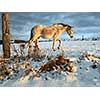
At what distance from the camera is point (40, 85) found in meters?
2.13

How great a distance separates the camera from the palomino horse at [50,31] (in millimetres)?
2146

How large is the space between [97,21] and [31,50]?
1.85 ft

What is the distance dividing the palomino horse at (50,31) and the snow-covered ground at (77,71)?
0.06 meters

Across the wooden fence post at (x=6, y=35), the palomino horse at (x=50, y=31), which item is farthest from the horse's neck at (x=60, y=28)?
the wooden fence post at (x=6, y=35)

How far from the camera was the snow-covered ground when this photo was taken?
2.12 metres

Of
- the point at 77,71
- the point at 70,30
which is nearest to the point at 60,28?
the point at 70,30

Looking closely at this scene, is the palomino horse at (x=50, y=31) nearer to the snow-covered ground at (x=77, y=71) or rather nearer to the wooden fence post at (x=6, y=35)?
the snow-covered ground at (x=77, y=71)

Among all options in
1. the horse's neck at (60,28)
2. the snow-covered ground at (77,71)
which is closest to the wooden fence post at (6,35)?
the snow-covered ground at (77,71)

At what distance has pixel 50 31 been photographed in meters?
2.18

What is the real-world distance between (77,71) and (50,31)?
0.38m

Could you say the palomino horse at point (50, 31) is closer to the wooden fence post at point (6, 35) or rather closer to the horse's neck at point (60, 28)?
the horse's neck at point (60, 28)

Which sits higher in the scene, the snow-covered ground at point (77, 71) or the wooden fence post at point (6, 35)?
the wooden fence post at point (6, 35)
